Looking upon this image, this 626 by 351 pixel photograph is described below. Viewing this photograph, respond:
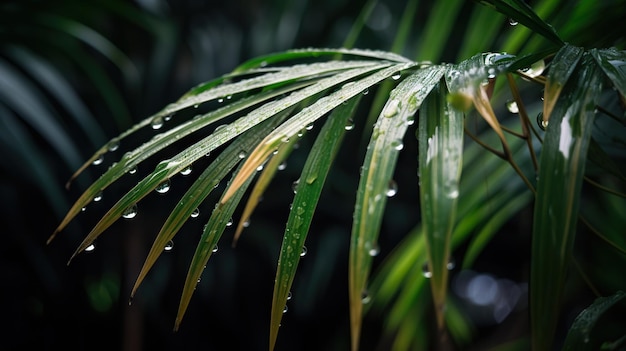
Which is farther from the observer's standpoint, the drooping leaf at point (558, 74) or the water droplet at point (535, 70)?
the water droplet at point (535, 70)

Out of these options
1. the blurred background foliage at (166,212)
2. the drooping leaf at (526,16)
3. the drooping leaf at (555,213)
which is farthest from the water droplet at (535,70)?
the blurred background foliage at (166,212)

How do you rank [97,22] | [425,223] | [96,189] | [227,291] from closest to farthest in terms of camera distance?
[425,223]
[96,189]
[97,22]
[227,291]

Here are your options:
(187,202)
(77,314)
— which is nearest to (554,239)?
(187,202)

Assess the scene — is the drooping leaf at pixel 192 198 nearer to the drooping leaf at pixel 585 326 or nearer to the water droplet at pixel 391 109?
the water droplet at pixel 391 109

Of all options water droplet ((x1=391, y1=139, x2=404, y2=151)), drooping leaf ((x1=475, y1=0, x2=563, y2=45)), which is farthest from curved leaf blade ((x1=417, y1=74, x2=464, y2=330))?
drooping leaf ((x1=475, y1=0, x2=563, y2=45))

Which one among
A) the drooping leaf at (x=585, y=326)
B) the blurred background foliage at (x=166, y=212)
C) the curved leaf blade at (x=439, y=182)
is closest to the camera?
the curved leaf blade at (x=439, y=182)

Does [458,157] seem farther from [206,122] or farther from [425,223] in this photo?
[206,122]

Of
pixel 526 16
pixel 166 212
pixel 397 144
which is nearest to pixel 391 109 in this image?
pixel 397 144
